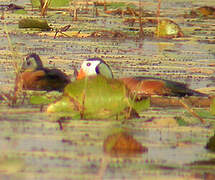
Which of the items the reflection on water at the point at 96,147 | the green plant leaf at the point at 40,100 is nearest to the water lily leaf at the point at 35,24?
the green plant leaf at the point at 40,100

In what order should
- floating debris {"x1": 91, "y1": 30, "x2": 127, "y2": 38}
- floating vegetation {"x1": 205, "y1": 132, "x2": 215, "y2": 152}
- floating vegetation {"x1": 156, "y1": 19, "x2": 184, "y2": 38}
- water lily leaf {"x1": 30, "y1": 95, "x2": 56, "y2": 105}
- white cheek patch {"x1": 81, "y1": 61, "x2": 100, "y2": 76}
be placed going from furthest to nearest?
floating vegetation {"x1": 156, "y1": 19, "x2": 184, "y2": 38} < floating debris {"x1": 91, "y1": 30, "x2": 127, "y2": 38} < white cheek patch {"x1": 81, "y1": 61, "x2": 100, "y2": 76} < water lily leaf {"x1": 30, "y1": 95, "x2": 56, "y2": 105} < floating vegetation {"x1": 205, "y1": 132, "x2": 215, "y2": 152}

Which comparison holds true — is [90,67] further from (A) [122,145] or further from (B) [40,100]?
(A) [122,145]

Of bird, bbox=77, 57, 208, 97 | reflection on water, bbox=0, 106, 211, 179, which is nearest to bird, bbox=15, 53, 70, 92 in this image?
bird, bbox=77, 57, 208, 97

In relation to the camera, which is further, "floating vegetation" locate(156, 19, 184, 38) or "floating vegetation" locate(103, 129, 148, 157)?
"floating vegetation" locate(156, 19, 184, 38)

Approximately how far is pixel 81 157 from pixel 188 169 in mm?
544

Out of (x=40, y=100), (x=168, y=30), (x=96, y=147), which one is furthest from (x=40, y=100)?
(x=168, y=30)

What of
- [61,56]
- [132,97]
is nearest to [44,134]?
[132,97]

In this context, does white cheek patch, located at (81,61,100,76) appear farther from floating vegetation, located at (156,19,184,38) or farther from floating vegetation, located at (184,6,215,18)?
floating vegetation, located at (184,6,215,18)

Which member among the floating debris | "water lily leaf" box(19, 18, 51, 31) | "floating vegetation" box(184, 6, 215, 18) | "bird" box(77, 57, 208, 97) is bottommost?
"floating vegetation" box(184, 6, 215, 18)

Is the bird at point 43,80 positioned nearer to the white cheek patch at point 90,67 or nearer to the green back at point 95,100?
the white cheek patch at point 90,67

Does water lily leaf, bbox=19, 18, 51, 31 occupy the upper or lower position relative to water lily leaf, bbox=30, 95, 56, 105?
lower

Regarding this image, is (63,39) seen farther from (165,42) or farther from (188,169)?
(188,169)

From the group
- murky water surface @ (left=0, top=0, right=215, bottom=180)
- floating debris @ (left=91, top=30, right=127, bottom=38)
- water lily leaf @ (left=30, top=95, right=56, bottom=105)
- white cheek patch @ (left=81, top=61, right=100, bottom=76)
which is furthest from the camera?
floating debris @ (left=91, top=30, right=127, bottom=38)

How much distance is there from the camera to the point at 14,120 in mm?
4988
